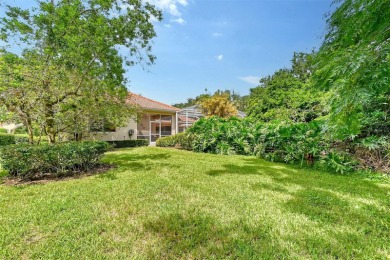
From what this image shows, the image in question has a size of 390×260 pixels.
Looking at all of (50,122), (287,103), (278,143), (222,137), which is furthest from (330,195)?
(287,103)

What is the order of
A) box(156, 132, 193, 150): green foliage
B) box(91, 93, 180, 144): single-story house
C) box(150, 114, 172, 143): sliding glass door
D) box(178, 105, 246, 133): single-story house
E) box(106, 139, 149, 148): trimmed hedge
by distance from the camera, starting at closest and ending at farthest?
box(156, 132, 193, 150): green foliage, box(106, 139, 149, 148): trimmed hedge, box(91, 93, 180, 144): single-story house, box(150, 114, 172, 143): sliding glass door, box(178, 105, 246, 133): single-story house

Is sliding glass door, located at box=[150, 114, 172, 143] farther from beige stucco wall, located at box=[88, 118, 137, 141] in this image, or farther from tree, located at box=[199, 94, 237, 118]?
tree, located at box=[199, 94, 237, 118]

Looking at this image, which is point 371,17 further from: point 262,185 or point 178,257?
point 262,185

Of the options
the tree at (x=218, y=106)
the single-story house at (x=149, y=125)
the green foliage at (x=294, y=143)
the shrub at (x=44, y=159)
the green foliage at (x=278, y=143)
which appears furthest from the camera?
the tree at (x=218, y=106)

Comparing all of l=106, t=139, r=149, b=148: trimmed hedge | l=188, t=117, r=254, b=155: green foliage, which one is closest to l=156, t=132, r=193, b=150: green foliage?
l=188, t=117, r=254, b=155: green foliage

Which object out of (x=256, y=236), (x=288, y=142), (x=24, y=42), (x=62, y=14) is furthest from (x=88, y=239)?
(x=288, y=142)

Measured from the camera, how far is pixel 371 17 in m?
2.19

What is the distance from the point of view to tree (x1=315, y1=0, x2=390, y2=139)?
5.91 ft

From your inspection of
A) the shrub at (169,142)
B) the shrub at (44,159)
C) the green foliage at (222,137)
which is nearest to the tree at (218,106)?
the shrub at (169,142)

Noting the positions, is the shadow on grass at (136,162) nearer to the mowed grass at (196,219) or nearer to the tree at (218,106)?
the mowed grass at (196,219)

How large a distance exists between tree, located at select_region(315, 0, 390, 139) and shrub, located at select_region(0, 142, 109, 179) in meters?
7.01

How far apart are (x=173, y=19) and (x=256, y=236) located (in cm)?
960

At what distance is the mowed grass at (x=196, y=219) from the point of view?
2689mm

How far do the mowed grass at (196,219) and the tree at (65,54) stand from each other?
3341 millimetres
